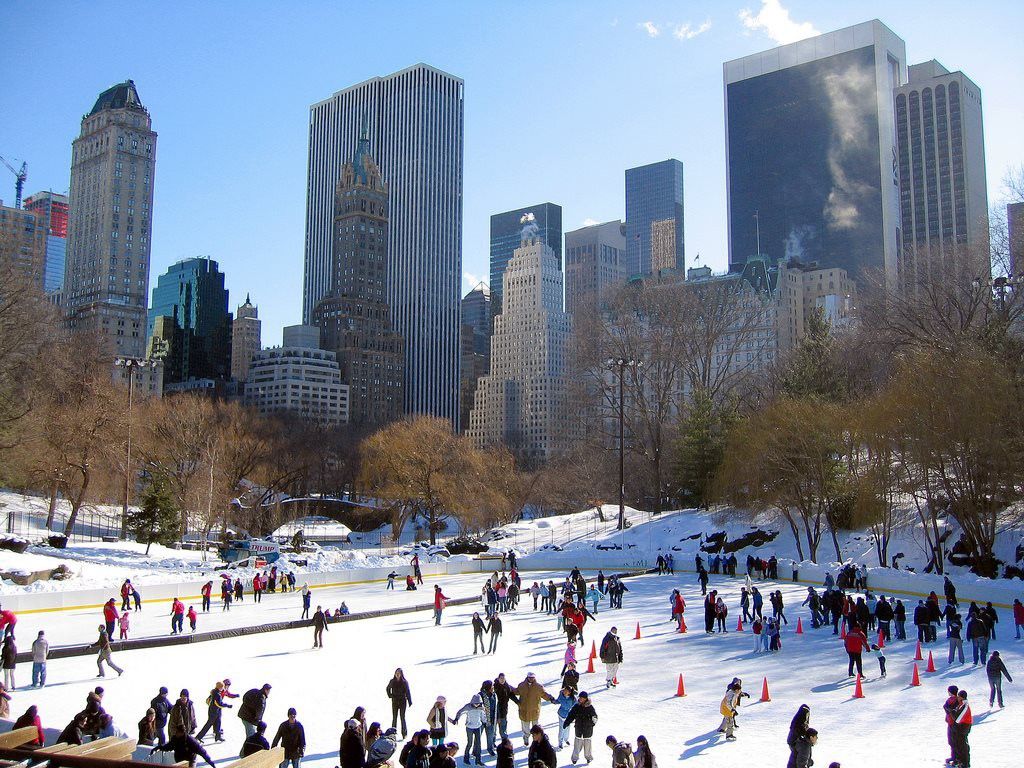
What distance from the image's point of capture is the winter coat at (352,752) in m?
10.7

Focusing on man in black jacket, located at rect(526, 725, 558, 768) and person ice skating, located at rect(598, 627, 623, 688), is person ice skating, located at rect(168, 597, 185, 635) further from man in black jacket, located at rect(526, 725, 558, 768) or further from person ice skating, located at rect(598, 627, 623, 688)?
man in black jacket, located at rect(526, 725, 558, 768)

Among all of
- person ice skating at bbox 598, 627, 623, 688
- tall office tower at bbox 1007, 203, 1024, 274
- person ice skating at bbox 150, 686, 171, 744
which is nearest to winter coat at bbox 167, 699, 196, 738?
person ice skating at bbox 150, 686, 171, 744

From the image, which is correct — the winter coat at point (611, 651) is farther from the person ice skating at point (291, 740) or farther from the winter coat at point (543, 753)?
the person ice skating at point (291, 740)

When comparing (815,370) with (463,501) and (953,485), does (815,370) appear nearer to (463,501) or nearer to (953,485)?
(953,485)

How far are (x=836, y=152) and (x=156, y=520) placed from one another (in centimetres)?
17594

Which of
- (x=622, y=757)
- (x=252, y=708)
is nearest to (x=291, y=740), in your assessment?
(x=252, y=708)

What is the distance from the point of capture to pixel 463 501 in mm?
57969

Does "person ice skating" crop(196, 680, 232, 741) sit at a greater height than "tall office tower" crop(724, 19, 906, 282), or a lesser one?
lesser

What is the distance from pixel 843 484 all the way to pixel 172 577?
29.5 m

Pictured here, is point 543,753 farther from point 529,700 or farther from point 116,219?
point 116,219

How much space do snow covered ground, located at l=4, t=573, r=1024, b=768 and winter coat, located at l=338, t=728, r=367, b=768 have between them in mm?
2188

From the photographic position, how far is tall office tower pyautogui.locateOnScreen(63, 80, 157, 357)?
189000 mm

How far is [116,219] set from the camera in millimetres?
192250

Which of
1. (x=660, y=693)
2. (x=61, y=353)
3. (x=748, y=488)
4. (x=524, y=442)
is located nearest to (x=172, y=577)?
(x=660, y=693)
